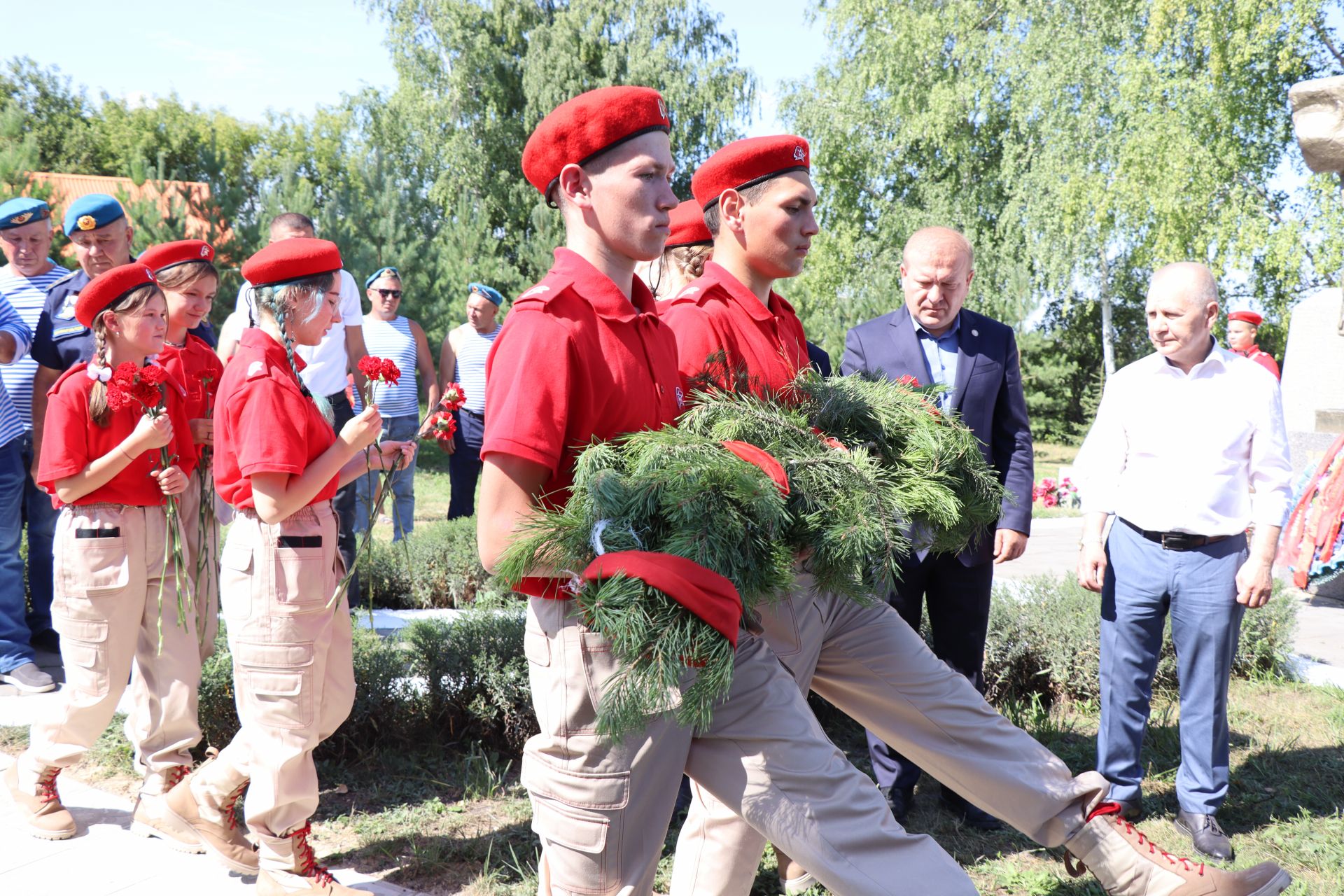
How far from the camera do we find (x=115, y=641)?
358 cm

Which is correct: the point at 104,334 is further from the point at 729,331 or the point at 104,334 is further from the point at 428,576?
the point at 428,576

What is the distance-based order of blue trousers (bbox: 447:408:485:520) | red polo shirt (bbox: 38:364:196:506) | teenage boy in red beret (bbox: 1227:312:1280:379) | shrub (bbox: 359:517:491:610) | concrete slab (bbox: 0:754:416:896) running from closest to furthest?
concrete slab (bbox: 0:754:416:896) → red polo shirt (bbox: 38:364:196:506) → shrub (bbox: 359:517:491:610) → blue trousers (bbox: 447:408:485:520) → teenage boy in red beret (bbox: 1227:312:1280:379)

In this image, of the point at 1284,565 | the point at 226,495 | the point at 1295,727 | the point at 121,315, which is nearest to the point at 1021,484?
the point at 1295,727

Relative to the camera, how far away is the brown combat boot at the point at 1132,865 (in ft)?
8.20

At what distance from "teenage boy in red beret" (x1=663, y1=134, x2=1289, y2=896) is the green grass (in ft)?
2.86

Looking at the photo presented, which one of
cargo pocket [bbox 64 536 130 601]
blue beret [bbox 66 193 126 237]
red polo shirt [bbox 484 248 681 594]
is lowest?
cargo pocket [bbox 64 536 130 601]

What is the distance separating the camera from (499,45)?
94.5 ft

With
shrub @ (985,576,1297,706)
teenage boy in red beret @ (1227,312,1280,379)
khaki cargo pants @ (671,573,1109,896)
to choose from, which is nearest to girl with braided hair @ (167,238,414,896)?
khaki cargo pants @ (671,573,1109,896)

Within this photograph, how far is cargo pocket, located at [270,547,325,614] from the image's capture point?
3.06 metres

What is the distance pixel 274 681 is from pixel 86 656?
3.20ft

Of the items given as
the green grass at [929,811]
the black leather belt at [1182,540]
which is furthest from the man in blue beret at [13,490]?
the black leather belt at [1182,540]

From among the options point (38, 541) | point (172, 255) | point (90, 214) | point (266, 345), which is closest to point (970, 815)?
point (266, 345)

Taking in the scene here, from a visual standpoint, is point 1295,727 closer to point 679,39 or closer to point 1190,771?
point 1190,771

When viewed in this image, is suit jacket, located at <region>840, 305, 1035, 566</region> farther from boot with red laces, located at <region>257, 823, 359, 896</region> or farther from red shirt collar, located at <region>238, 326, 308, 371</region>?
boot with red laces, located at <region>257, 823, 359, 896</region>
